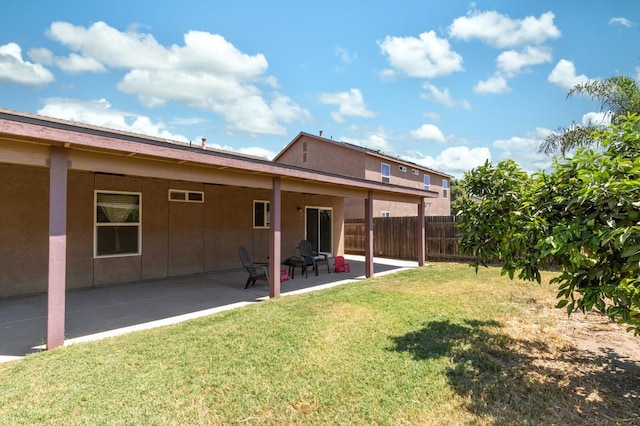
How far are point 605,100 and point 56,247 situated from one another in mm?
15397

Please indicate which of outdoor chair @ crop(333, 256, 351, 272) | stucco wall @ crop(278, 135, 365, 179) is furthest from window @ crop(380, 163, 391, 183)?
outdoor chair @ crop(333, 256, 351, 272)

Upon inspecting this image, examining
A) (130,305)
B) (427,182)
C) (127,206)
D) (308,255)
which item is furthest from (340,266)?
(427,182)

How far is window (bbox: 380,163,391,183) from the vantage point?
1842cm

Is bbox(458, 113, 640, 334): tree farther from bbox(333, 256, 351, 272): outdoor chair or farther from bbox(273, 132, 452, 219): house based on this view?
bbox(273, 132, 452, 219): house

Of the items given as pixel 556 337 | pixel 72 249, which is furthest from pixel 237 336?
pixel 72 249

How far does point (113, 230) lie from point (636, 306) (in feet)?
31.2

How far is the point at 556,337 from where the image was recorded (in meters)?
4.81

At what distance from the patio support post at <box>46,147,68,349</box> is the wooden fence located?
1264cm

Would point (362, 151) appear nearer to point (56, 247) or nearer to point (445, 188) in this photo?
point (445, 188)

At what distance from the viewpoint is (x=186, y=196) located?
31.1 ft

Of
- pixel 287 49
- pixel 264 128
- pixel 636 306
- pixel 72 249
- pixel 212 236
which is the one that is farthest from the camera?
pixel 264 128

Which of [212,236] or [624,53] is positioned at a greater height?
[624,53]

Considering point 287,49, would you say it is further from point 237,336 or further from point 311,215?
point 237,336

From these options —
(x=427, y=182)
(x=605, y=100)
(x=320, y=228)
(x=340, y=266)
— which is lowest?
(x=340, y=266)
